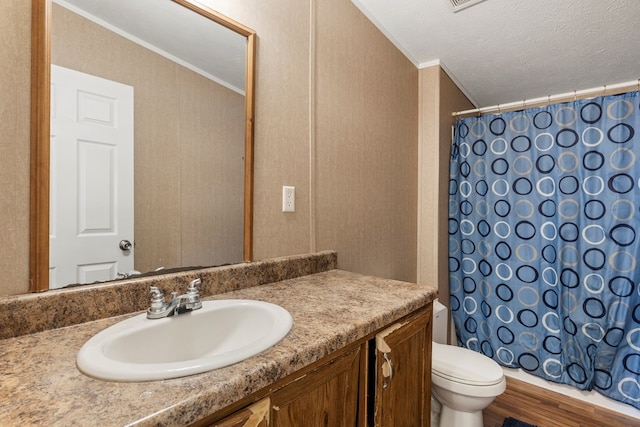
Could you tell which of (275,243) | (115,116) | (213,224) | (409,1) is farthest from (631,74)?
(115,116)

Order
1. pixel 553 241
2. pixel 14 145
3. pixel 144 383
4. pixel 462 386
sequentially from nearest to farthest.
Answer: pixel 144 383 < pixel 14 145 < pixel 462 386 < pixel 553 241

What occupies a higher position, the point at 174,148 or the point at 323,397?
the point at 174,148

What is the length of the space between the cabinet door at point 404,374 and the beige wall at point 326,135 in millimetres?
566

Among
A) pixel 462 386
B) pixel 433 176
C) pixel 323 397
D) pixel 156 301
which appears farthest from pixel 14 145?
pixel 433 176

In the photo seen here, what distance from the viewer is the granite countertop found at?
43 cm

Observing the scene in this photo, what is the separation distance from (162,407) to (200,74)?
1018 mm

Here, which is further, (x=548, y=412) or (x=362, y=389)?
(x=548, y=412)

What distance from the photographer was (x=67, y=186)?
2.58 feet

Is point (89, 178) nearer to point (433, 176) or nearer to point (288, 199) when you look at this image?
point (288, 199)

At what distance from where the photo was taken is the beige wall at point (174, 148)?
837 millimetres

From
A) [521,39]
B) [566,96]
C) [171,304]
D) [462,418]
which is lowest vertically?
[462,418]

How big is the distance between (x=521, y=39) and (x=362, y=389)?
2.22 m

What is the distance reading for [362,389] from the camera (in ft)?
2.72

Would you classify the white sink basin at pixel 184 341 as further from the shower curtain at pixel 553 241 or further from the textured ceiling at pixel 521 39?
the shower curtain at pixel 553 241
